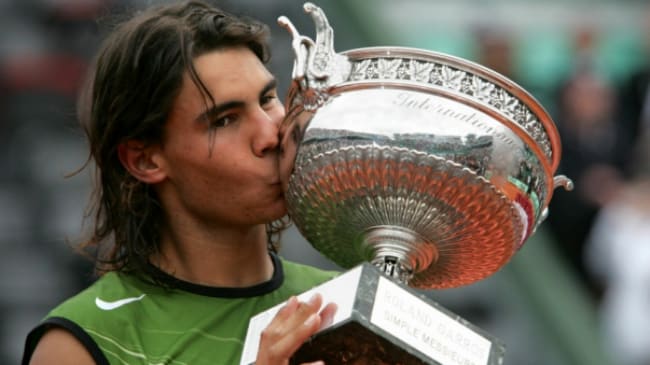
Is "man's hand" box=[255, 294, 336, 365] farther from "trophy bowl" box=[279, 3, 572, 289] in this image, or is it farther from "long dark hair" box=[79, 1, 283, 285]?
"long dark hair" box=[79, 1, 283, 285]

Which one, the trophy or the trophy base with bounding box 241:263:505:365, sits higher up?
the trophy

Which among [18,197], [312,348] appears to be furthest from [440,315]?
[18,197]

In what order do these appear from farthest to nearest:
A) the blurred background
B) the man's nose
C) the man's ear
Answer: the blurred background → the man's ear → the man's nose

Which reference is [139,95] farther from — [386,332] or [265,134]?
[386,332]

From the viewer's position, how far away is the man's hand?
191 cm

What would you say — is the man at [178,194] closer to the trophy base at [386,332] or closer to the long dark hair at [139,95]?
the long dark hair at [139,95]

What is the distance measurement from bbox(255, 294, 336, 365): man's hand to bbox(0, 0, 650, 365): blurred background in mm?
2450

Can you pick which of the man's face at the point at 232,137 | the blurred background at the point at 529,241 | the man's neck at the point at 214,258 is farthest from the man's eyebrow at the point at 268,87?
the blurred background at the point at 529,241

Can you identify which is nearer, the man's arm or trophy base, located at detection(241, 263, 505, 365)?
trophy base, located at detection(241, 263, 505, 365)

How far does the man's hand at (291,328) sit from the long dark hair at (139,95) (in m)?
0.39

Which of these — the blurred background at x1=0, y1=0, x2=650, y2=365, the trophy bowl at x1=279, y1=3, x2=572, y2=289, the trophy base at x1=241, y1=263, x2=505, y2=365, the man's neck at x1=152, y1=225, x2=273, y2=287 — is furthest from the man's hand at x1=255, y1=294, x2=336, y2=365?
the blurred background at x1=0, y1=0, x2=650, y2=365

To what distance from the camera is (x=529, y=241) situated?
14.6 feet

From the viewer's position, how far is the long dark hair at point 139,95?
7.37 feet

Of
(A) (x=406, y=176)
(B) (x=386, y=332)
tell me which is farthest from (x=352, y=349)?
(A) (x=406, y=176)
